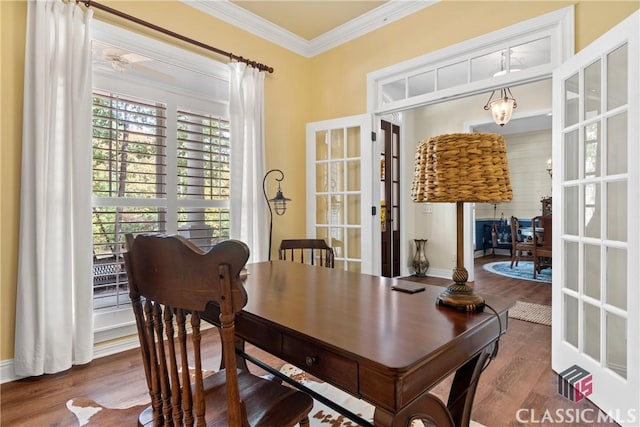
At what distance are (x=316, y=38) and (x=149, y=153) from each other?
7.41ft

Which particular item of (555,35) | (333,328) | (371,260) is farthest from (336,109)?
(333,328)

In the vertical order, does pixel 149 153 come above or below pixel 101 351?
above

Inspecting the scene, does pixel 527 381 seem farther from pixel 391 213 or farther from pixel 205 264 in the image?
pixel 391 213

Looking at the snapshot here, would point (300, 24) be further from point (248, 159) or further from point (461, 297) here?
point (461, 297)

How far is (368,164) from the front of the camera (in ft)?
11.1

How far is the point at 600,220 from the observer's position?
1901 mm

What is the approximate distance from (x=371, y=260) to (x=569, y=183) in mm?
1755

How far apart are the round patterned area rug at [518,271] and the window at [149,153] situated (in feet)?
15.8

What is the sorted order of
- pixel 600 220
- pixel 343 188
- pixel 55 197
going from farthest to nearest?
pixel 343 188, pixel 55 197, pixel 600 220

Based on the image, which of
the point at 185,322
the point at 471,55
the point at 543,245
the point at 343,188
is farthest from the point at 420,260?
the point at 185,322

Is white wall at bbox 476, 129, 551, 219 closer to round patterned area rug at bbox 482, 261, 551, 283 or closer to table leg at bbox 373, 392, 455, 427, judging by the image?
round patterned area rug at bbox 482, 261, 551, 283

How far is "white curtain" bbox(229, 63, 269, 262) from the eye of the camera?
10.3 feet

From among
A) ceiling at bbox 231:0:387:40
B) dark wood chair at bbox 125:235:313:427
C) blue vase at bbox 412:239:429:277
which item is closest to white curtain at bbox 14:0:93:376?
ceiling at bbox 231:0:387:40

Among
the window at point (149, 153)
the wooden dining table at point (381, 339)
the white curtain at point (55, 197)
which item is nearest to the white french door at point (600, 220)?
the wooden dining table at point (381, 339)
